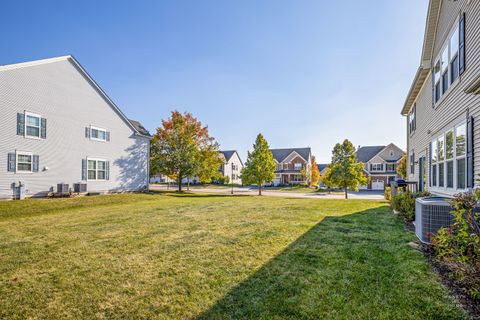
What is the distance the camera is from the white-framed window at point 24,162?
14344mm

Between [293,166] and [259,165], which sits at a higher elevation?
[259,165]

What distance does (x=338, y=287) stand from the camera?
341 centimetres

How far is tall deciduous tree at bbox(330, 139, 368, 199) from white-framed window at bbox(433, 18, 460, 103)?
16.9 meters

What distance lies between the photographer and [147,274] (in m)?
3.93

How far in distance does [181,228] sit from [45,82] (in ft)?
50.6

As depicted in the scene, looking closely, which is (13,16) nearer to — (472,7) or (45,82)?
(45,82)

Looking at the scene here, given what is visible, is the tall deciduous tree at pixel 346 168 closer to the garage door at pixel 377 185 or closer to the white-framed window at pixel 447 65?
the white-framed window at pixel 447 65

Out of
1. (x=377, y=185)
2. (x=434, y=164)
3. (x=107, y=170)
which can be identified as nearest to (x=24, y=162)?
(x=107, y=170)

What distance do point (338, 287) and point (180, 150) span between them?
2399cm

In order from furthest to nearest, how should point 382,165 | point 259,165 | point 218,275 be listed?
point 382,165, point 259,165, point 218,275

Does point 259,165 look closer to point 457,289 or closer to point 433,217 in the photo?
point 433,217

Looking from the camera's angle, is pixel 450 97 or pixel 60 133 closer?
pixel 450 97

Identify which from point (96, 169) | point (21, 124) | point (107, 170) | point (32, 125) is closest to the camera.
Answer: point (21, 124)

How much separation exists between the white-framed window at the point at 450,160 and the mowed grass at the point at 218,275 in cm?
238
